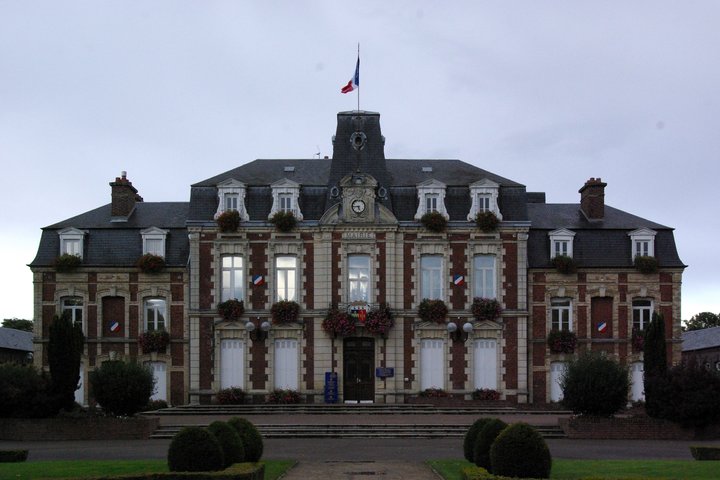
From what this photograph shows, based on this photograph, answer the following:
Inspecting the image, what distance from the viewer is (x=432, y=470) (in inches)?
916

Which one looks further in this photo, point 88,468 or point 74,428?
point 74,428

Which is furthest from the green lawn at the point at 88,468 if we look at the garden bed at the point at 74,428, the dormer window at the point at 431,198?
the dormer window at the point at 431,198

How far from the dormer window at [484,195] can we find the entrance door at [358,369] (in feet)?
22.7

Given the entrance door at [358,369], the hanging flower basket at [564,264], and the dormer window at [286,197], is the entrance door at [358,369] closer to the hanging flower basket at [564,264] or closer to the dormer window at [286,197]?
the dormer window at [286,197]

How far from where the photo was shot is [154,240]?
A: 44562 millimetres

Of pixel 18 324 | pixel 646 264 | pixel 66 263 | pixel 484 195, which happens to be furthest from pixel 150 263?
pixel 18 324

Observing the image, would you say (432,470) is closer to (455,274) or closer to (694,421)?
(694,421)

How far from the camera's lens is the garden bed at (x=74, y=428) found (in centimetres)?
3266

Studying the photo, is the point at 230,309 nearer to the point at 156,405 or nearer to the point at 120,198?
the point at 156,405

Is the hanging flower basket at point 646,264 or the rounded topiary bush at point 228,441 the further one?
the hanging flower basket at point 646,264

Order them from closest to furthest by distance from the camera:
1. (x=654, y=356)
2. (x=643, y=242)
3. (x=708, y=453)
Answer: (x=708, y=453) < (x=654, y=356) < (x=643, y=242)

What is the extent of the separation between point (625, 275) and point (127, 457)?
81.0ft

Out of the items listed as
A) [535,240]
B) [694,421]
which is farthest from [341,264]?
[694,421]

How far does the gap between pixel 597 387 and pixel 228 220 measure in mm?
17246
